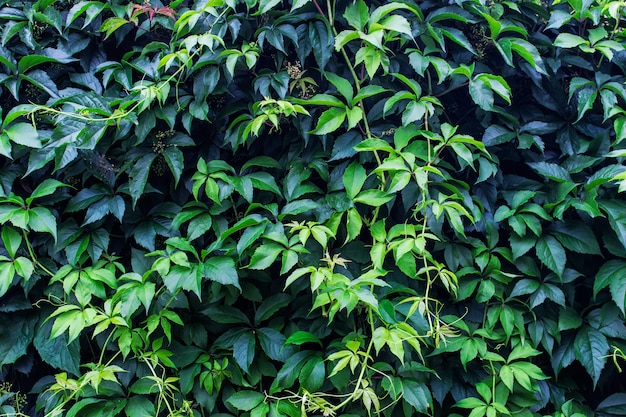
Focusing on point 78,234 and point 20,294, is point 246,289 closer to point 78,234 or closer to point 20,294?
point 78,234

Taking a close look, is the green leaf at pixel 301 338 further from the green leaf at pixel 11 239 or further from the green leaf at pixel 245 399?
the green leaf at pixel 11 239

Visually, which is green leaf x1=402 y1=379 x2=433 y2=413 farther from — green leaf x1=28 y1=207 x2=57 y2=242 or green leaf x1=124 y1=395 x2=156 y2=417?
green leaf x1=28 y1=207 x2=57 y2=242

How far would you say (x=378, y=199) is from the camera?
5.69ft

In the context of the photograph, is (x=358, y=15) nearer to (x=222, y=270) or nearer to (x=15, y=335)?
(x=222, y=270)

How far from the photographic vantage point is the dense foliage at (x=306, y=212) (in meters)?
1.70

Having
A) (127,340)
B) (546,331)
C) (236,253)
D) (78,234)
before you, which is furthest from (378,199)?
(78,234)

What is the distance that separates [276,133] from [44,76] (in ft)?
2.94

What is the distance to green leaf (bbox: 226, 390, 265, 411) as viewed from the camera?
1677mm

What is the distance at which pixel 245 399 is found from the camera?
5.56 ft

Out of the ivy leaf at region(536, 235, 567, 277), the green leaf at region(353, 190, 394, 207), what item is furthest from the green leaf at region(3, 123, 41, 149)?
the ivy leaf at region(536, 235, 567, 277)

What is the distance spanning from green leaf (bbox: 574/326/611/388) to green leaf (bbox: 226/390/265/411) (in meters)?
1.07

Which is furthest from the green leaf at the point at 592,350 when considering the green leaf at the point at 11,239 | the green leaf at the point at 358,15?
the green leaf at the point at 11,239

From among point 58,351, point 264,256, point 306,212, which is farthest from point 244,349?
point 58,351

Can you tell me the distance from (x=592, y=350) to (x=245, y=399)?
1.16 meters
